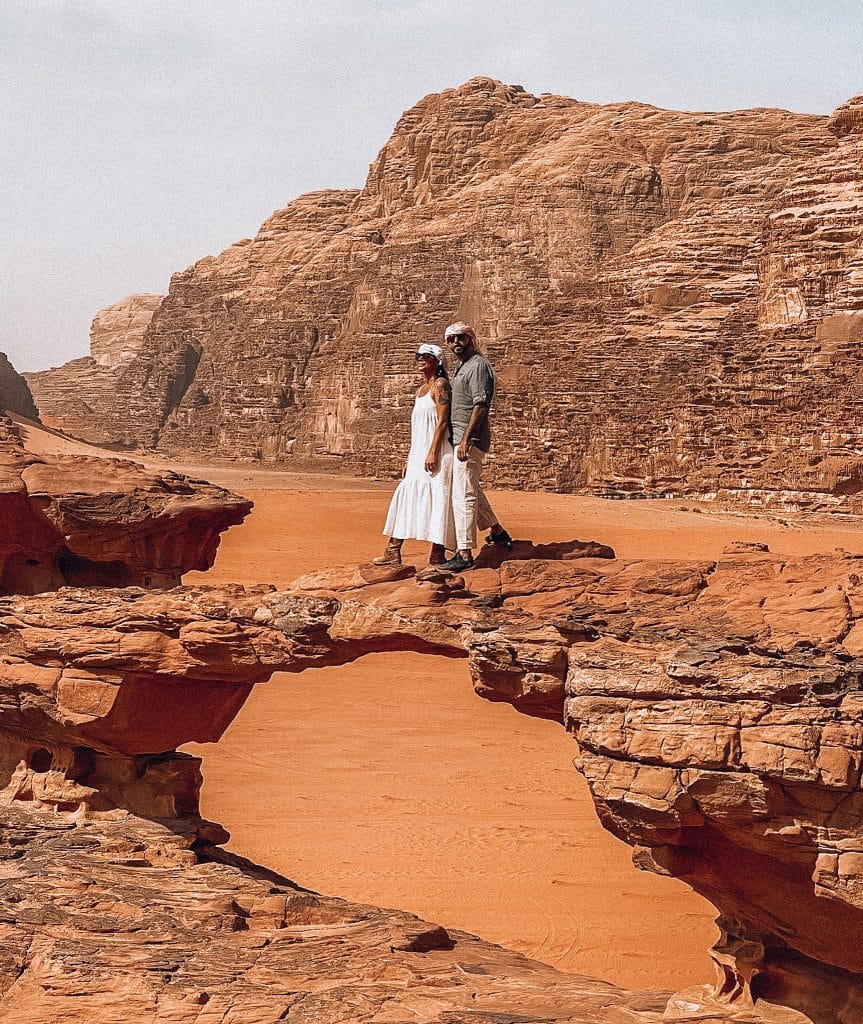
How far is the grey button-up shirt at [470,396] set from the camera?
7.68m

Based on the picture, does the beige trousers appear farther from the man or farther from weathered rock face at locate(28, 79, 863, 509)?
weathered rock face at locate(28, 79, 863, 509)

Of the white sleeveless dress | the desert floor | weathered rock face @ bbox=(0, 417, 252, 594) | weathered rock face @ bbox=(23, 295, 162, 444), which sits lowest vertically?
the desert floor

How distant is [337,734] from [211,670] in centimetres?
687

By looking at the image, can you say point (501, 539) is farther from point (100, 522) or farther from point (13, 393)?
point (13, 393)

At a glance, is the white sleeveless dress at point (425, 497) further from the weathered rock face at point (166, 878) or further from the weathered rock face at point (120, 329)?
the weathered rock face at point (120, 329)

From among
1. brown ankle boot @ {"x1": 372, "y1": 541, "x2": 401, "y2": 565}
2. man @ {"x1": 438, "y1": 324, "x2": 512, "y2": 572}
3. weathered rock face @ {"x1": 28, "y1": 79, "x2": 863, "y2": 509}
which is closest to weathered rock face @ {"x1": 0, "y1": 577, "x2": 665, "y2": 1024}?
brown ankle boot @ {"x1": 372, "y1": 541, "x2": 401, "y2": 565}

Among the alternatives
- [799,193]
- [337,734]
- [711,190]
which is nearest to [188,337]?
[711,190]

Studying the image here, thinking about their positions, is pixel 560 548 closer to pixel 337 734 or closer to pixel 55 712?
pixel 55 712

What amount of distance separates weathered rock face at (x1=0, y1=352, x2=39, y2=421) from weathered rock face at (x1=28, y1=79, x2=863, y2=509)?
48.7 ft

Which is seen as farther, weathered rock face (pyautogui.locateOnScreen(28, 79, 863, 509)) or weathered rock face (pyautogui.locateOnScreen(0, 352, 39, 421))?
weathered rock face (pyautogui.locateOnScreen(28, 79, 863, 509))

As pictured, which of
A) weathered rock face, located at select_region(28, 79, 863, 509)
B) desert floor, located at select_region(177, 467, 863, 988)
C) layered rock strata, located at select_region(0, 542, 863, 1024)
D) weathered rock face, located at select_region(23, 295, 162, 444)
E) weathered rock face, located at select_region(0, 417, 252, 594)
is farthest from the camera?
weathered rock face, located at select_region(23, 295, 162, 444)

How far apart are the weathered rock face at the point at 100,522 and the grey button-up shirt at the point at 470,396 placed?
2210mm

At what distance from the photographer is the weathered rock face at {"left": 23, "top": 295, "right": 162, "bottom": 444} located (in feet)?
318

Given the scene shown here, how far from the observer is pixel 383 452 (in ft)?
197
